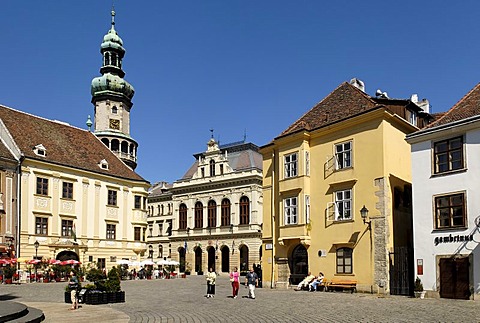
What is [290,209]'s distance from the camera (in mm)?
31703

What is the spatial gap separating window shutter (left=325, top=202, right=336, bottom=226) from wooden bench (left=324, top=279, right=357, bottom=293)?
3115mm

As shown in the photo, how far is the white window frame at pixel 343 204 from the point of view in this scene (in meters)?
28.6

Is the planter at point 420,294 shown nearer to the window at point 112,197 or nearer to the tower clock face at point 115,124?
the window at point 112,197

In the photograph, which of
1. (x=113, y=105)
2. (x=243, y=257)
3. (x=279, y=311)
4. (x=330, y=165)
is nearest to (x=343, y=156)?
(x=330, y=165)

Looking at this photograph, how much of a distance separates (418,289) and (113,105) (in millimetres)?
57736

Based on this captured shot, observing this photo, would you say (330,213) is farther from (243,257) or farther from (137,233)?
(243,257)

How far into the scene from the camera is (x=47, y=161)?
45750 millimetres

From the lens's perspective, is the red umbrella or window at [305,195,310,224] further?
the red umbrella

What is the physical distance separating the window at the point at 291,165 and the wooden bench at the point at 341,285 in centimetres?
668

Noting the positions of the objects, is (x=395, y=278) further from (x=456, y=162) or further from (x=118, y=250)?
(x=118, y=250)

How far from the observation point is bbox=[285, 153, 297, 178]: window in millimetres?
31906

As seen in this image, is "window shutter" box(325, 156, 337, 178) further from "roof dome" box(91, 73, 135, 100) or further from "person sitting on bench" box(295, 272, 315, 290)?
"roof dome" box(91, 73, 135, 100)

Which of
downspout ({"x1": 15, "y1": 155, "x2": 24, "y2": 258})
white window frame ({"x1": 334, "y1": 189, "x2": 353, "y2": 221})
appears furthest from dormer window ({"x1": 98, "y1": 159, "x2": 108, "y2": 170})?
white window frame ({"x1": 334, "y1": 189, "x2": 353, "y2": 221})

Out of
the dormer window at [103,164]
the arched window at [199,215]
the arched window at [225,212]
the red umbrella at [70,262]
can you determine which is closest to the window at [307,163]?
the red umbrella at [70,262]
